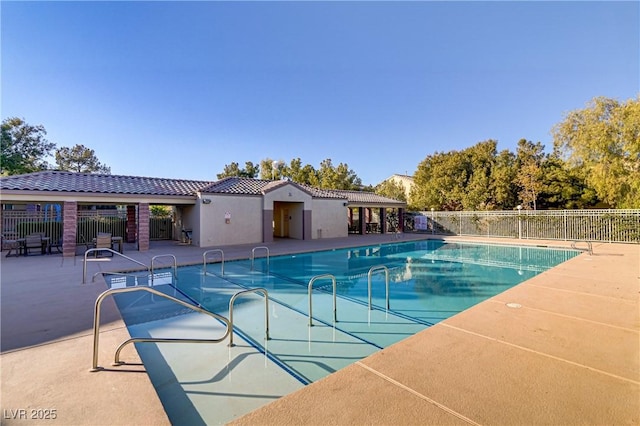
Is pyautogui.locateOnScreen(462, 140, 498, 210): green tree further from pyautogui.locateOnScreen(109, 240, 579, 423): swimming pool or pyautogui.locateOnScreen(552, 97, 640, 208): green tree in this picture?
pyautogui.locateOnScreen(109, 240, 579, 423): swimming pool

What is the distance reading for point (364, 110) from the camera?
23.2m

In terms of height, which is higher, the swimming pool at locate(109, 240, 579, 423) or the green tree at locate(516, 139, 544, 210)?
the green tree at locate(516, 139, 544, 210)

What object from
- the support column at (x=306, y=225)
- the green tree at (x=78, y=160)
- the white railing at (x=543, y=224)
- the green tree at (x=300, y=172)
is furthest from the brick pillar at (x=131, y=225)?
the white railing at (x=543, y=224)

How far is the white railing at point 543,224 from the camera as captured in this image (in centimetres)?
1811

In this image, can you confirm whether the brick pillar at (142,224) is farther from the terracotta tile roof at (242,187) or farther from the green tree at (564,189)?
the green tree at (564,189)

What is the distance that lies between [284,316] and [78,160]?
1659 inches

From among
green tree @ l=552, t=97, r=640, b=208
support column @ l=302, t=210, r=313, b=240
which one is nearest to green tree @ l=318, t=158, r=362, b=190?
support column @ l=302, t=210, r=313, b=240

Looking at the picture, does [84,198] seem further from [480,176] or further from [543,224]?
[480,176]

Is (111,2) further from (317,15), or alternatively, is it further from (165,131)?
(165,131)

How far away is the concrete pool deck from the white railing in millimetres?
16922

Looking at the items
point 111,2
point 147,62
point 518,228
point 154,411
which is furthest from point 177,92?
point 518,228

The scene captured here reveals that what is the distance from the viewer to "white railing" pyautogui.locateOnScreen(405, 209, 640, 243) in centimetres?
1811

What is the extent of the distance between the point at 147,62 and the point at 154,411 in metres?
17.1

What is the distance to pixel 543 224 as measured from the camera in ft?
69.8
